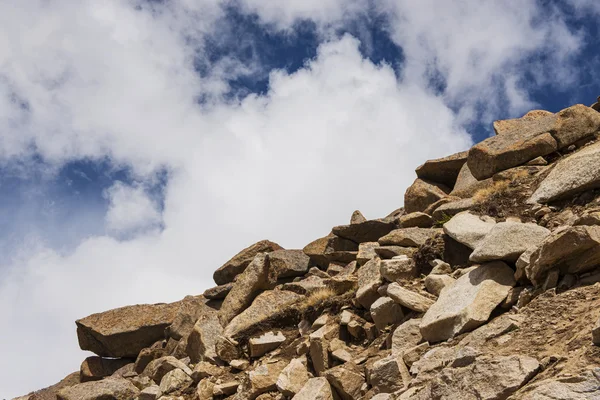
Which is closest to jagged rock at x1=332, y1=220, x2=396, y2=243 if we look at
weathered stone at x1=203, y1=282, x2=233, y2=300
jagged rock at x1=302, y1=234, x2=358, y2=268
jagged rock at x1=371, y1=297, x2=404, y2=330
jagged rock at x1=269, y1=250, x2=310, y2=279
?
jagged rock at x1=302, y1=234, x2=358, y2=268

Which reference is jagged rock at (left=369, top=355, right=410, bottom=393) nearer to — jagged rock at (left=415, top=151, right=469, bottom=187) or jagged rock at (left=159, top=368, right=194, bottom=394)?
jagged rock at (left=159, top=368, right=194, bottom=394)

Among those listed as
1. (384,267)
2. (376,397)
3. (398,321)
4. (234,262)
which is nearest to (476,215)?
(384,267)

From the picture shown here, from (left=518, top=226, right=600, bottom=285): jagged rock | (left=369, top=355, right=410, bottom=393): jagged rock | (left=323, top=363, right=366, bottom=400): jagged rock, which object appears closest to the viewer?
(left=518, top=226, right=600, bottom=285): jagged rock

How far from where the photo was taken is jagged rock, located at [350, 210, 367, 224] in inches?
986

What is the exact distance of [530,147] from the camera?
19047mm

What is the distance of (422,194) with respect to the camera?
77.4 ft

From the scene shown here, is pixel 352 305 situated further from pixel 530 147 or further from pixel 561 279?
pixel 530 147

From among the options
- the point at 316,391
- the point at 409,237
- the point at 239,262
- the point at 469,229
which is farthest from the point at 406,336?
the point at 239,262

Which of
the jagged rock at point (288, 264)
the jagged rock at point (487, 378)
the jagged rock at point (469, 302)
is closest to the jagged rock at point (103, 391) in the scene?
the jagged rock at point (288, 264)

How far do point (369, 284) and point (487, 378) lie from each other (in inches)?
279

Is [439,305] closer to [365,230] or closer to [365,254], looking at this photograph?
[365,254]

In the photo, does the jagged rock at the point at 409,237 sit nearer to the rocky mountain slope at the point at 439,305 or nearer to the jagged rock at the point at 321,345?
the rocky mountain slope at the point at 439,305

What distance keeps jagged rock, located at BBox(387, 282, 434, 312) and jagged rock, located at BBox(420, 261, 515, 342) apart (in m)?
0.82

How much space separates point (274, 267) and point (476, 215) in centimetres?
1115
